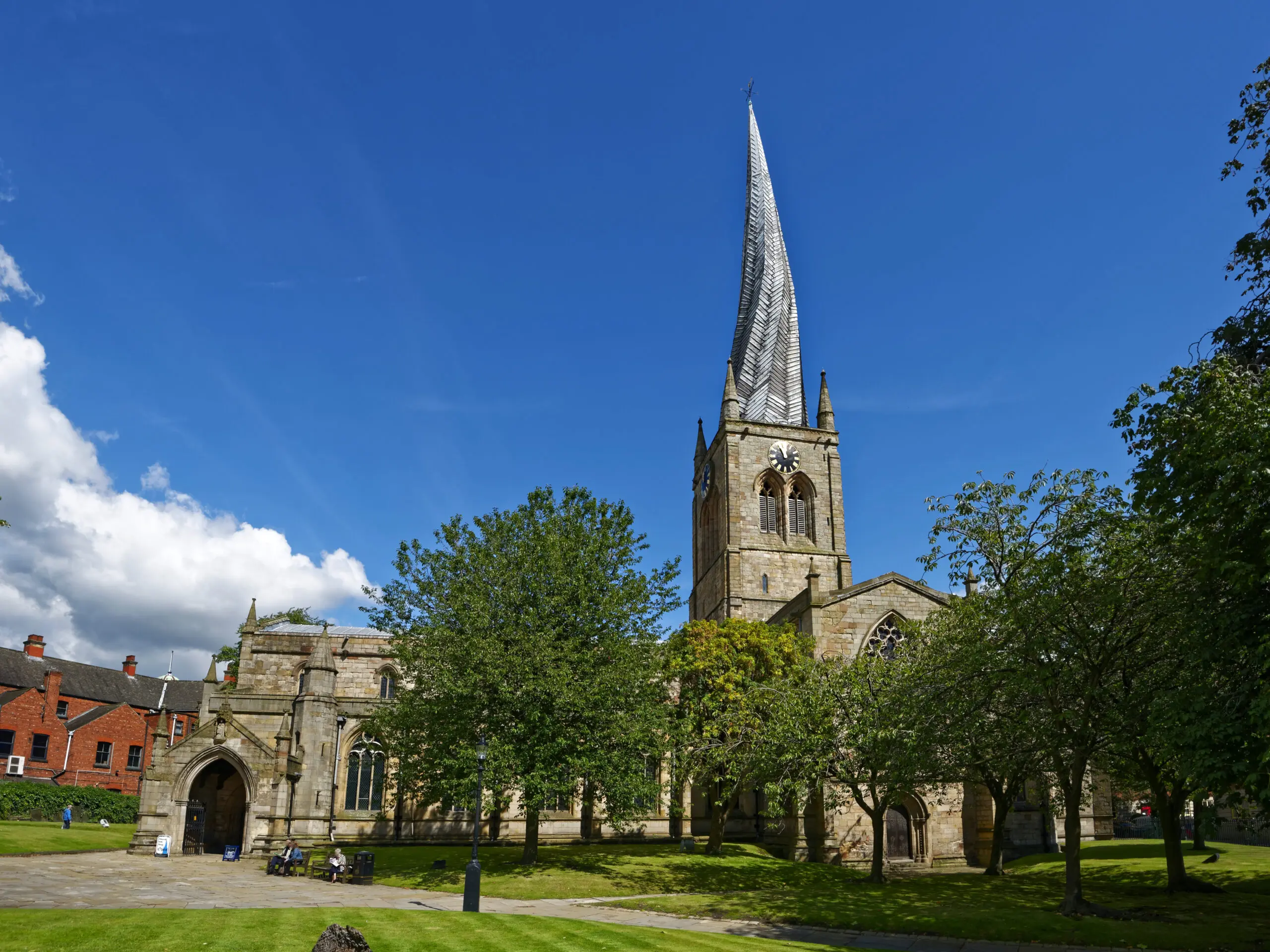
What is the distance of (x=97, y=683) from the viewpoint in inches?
2451

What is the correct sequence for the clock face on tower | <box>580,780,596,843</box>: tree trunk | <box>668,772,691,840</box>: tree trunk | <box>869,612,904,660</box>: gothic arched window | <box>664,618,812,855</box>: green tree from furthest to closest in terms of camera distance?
the clock face on tower < <box>580,780,596,843</box>: tree trunk < <box>869,612,904,660</box>: gothic arched window < <box>664,618,812,855</box>: green tree < <box>668,772,691,840</box>: tree trunk

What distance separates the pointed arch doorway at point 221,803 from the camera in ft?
121

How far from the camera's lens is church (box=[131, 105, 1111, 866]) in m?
32.8

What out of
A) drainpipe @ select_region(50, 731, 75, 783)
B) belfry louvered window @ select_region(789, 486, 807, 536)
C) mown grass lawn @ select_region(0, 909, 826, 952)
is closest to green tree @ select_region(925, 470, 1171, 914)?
mown grass lawn @ select_region(0, 909, 826, 952)

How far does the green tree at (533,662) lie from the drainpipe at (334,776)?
18.9ft

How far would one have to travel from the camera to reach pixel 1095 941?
688 inches

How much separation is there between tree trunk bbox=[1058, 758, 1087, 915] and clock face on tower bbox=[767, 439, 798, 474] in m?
37.2

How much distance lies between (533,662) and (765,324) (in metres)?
44.9

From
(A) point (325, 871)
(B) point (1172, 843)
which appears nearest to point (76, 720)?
(A) point (325, 871)

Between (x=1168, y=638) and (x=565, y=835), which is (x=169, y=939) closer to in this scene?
(x=1168, y=638)

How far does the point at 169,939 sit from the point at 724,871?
754 inches

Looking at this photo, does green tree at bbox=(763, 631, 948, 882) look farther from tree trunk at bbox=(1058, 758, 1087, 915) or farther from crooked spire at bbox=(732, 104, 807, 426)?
crooked spire at bbox=(732, 104, 807, 426)

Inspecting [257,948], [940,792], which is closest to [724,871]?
[940,792]

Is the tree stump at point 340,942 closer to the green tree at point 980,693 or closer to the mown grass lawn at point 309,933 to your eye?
the mown grass lawn at point 309,933
